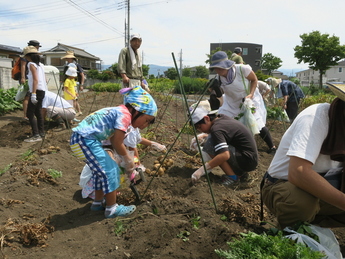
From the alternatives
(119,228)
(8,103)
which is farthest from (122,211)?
(8,103)

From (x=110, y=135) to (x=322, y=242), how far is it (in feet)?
5.75

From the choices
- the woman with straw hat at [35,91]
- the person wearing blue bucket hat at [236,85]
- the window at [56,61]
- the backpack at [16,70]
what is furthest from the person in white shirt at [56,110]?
the window at [56,61]

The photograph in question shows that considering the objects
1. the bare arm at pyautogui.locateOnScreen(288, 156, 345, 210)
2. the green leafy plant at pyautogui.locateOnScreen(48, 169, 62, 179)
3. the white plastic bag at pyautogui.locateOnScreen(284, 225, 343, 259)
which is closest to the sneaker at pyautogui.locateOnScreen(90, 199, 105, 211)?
the green leafy plant at pyautogui.locateOnScreen(48, 169, 62, 179)

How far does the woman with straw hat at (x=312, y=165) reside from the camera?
1729mm

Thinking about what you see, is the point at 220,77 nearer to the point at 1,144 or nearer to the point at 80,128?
the point at 80,128

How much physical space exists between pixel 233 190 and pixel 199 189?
1.32ft

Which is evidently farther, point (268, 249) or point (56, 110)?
point (56, 110)

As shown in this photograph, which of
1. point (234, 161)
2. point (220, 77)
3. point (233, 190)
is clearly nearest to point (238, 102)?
point (220, 77)

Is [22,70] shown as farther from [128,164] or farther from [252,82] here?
[128,164]

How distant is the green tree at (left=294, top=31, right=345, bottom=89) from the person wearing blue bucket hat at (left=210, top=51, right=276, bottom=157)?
28196 mm

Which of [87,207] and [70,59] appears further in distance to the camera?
[70,59]

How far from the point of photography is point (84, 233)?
2459 millimetres

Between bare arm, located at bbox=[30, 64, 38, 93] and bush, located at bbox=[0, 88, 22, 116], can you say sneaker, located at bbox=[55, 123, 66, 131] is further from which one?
bush, located at bbox=[0, 88, 22, 116]

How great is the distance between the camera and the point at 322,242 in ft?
6.19
